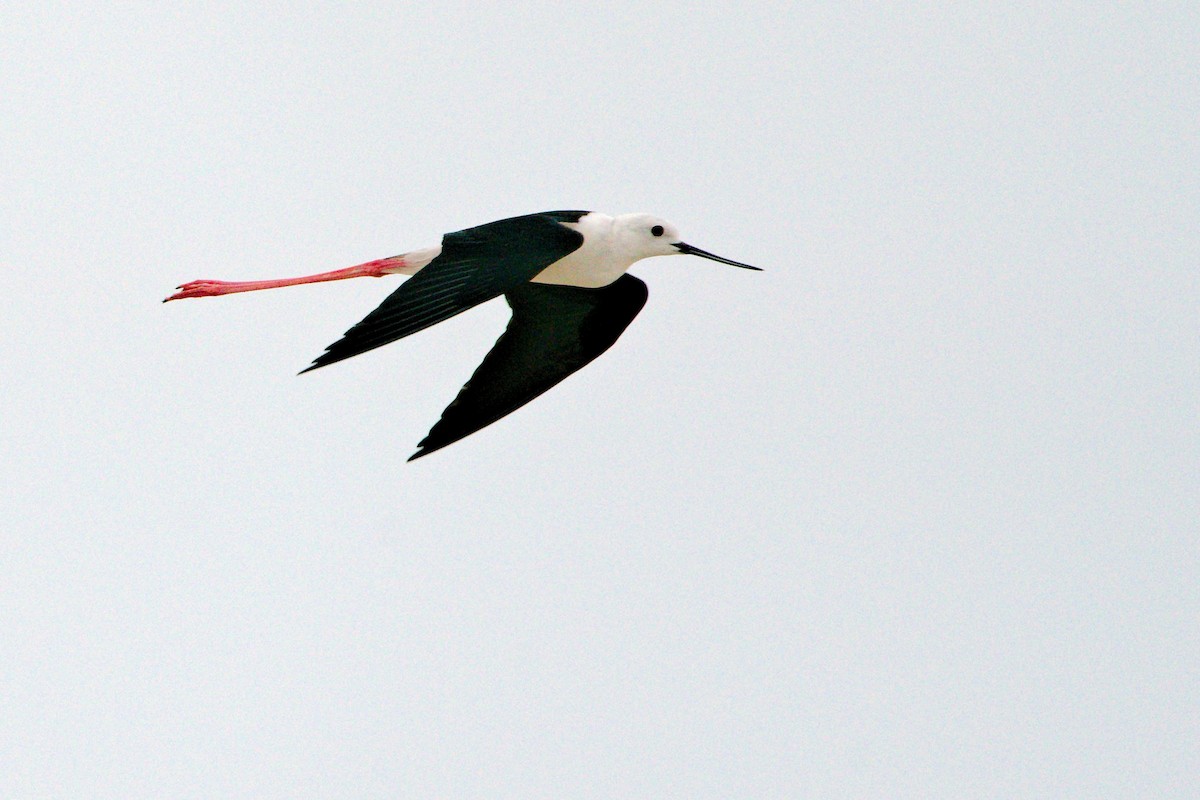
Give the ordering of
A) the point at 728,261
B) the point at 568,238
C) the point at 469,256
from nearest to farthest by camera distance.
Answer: the point at 469,256, the point at 568,238, the point at 728,261

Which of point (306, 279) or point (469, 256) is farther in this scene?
point (306, 279)

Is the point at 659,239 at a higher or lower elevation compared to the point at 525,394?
higher

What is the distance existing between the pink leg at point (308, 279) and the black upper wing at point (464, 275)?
0.81 meters

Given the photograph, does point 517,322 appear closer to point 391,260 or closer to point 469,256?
point 391,260

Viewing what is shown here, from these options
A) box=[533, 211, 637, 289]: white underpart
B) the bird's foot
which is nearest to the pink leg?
the bird's foot

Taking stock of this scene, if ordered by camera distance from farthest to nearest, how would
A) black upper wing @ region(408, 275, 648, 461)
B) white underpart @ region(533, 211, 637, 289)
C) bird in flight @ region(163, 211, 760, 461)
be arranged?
black upper wing @ region(408, 275, 648, 461), white underpart @ region(533, 211, 637, 289), bird in flight @ region(163, 211, 760, 461)

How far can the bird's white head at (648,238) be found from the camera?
1009cm

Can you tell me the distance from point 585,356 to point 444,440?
113 centimetres

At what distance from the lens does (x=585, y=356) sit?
1048cm

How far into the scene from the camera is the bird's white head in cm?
1009

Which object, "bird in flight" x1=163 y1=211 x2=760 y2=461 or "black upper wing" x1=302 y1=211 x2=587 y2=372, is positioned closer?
"black upper wing" x1=302 y1=211 x2=587 y2=372

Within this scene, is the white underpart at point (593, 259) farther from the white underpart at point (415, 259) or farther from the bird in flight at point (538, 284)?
the white underpart at point (415, 259)

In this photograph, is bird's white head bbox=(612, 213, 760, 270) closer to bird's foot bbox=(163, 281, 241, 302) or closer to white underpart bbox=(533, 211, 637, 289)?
white underpart bbox=(533, 211, 637, 289)

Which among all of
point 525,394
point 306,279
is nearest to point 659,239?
point 525,394
